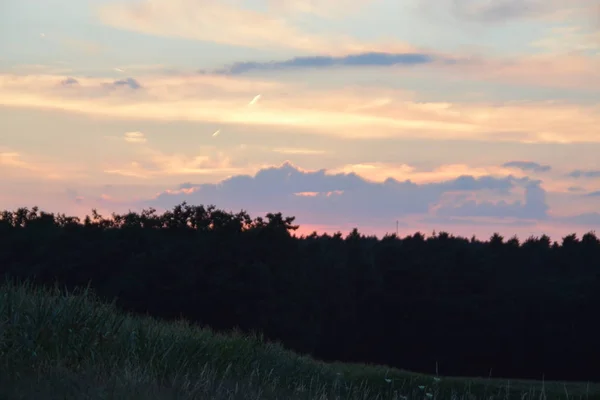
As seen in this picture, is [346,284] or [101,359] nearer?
[101,359]

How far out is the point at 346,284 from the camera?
70.0 metres

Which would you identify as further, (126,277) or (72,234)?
(72,234)

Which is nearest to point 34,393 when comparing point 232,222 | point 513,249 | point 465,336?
point 232,222

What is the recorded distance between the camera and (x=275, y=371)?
19031 millimetres

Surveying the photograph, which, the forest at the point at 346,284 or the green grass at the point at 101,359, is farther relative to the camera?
the forest at the point at 346,284

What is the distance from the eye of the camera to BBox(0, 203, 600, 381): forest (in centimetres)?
5312

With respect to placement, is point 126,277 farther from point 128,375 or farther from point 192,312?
point 128,375

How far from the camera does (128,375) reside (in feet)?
37.6

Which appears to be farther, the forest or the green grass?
the forest

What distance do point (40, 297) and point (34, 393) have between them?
450 centimetres

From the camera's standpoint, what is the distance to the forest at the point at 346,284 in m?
53.1

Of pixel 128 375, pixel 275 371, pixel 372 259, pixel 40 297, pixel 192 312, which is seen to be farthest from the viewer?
pixel 372 259

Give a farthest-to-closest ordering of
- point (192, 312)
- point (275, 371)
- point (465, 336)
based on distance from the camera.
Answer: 1. point (465, 336)
2. point (192, 312)
3. point (275, 371)

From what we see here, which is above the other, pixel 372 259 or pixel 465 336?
pixel 372 259
